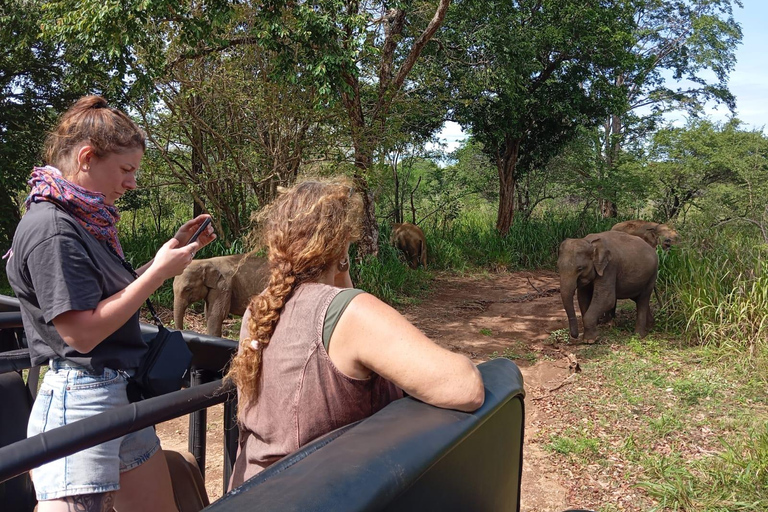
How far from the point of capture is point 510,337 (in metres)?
7.90

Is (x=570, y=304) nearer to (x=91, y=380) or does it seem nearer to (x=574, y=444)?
(x=574, y=444)

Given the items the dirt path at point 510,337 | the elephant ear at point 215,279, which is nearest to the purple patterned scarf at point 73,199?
the dirt path at point 510,337

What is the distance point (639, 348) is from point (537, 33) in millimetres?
7547

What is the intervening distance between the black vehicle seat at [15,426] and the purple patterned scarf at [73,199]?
813 millimetres

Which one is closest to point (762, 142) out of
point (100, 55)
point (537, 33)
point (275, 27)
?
point (537, 33)

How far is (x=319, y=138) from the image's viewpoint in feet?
28.7

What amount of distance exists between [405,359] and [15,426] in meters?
1.61

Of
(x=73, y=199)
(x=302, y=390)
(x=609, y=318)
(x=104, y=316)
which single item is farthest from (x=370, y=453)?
(x=609, y=318)

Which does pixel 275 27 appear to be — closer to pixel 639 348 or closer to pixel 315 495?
pixel 639 348

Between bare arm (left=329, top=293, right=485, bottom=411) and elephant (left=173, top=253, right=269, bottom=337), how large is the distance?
4.71m

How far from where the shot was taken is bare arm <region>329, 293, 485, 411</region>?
134 centimetres

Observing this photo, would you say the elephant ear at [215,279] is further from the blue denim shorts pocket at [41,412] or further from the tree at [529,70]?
the tree at [529,70]

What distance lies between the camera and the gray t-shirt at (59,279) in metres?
1.51

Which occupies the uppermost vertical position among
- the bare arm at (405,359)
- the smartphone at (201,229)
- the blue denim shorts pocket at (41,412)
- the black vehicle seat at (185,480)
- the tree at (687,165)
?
the tree at (687,165)
